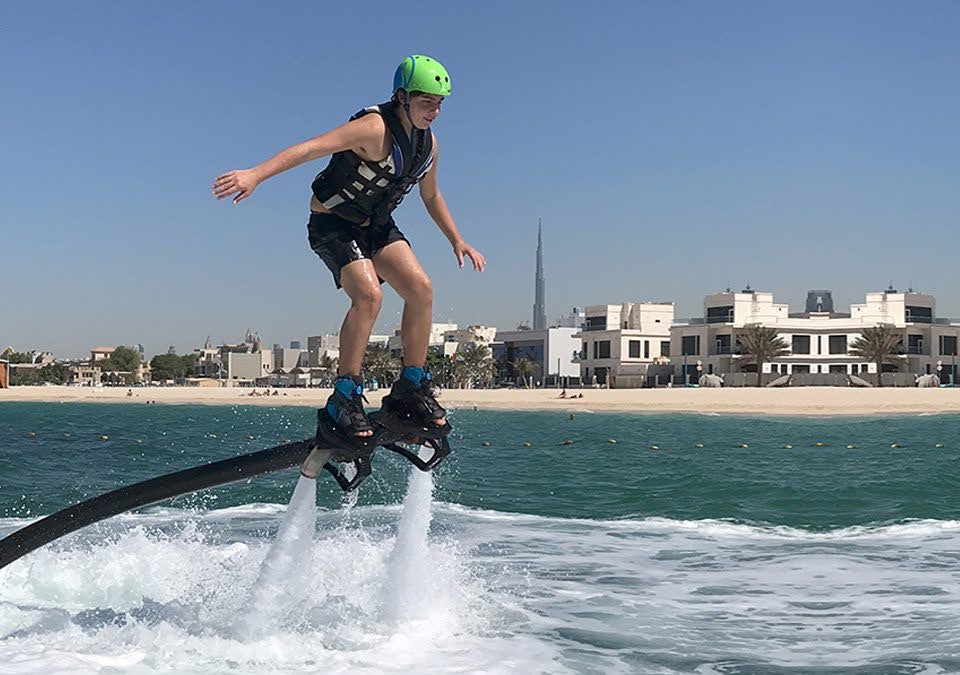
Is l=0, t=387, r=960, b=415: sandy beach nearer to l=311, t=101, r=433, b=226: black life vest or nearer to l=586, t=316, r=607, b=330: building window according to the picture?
l=586, t=316, r=607, b=330: building window

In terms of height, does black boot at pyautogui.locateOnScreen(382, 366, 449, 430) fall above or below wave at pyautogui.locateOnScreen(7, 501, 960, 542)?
above

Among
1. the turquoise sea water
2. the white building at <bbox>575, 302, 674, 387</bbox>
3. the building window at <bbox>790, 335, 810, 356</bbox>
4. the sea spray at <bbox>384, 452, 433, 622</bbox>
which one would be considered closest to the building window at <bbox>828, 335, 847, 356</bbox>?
the building window at <bbox>790, 335, 810, 356</bbox>

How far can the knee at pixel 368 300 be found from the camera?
7.37m

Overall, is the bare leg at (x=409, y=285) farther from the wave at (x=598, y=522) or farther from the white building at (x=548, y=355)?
the white building at (x=548, y=355)

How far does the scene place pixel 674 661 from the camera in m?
Result: 8.07

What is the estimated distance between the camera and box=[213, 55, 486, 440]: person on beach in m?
7.36

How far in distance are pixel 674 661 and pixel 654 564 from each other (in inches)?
169

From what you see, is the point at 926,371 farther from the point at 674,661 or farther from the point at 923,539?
the point at 674,661

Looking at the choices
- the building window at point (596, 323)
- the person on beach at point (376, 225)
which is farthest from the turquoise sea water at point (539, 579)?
the building window at point (596, 323)

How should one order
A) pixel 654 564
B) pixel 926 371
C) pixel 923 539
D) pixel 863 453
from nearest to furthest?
pixel 654 564
pixel 923 539
pixel 863 453
pixel 926 371

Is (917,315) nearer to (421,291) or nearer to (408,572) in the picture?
(408,572)

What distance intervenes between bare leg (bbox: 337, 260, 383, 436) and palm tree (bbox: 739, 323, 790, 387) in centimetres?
10475

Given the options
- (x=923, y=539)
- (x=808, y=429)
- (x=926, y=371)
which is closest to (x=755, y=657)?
(x=923, y=539)

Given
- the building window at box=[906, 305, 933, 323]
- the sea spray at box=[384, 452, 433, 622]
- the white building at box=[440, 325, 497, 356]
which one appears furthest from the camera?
the white building at box=[440, 325, 497, 356]
